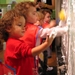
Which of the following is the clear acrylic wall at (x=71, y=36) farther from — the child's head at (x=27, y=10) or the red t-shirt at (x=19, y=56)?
the child's head at (x=27, y=10)

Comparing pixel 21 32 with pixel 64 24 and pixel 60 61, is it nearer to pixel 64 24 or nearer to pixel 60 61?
pixel 64 24

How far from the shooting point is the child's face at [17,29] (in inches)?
49.9

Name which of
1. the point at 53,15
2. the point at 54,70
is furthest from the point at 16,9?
the point at 53,15

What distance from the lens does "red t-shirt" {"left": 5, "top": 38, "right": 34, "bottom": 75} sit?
1.19 metres

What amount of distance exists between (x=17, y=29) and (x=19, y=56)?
158mm

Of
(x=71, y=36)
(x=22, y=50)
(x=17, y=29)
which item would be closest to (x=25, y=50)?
(x=22, y=50)

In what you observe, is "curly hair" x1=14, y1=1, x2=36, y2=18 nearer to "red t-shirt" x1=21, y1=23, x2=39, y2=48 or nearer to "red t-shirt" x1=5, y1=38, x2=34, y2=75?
"red t-shirt" x1=21, y1=23, x2=39, y2=48

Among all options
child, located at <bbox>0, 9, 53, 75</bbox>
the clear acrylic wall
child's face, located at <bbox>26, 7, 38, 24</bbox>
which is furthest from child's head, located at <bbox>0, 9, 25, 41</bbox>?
the clear acrylic wall

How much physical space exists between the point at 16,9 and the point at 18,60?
1.14 ft

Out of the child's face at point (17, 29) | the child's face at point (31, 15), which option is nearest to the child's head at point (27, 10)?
the child's face at point (31, 15)

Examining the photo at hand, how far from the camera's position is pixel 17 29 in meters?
1.27

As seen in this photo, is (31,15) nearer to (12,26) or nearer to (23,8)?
(23,8)

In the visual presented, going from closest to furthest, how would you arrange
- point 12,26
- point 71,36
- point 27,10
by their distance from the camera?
point 71,36 < point 12,26 < point 27,10

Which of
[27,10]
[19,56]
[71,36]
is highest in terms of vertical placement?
[27,10]
